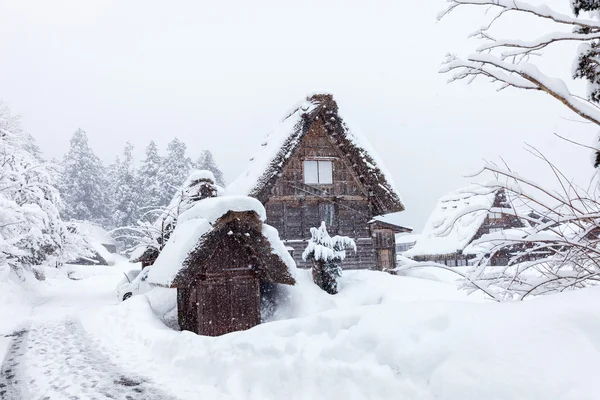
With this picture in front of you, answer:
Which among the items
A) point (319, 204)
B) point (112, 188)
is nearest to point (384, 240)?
point (319, 204)

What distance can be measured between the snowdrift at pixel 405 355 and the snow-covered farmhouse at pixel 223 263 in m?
3.15

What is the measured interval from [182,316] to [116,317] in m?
1.78

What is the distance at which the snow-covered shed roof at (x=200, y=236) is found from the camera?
1015 cm

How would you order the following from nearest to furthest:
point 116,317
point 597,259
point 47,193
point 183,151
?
1. point 597,259
2. point 116,317
3. point 47,193
4. point 183,151

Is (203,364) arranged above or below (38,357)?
above

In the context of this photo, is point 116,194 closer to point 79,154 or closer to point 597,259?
point 79,154

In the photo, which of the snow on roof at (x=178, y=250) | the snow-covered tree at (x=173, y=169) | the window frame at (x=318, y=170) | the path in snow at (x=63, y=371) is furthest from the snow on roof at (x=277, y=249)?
the snow-covered tree at (x=173, y=169)

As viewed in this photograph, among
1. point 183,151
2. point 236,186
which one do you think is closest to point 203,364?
point 236,186

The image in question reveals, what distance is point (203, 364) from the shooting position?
20.4 feet

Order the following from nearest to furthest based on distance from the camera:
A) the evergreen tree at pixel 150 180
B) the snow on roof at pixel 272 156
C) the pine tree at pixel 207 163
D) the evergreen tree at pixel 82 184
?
the snow on roof at pixel 272 156 → the evergreen tree at pixel 150 180 → the evergreen tree at pixel 82 184 → the pine tree at pixel 207 163

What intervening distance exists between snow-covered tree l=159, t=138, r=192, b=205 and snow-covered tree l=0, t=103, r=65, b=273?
2557 cm

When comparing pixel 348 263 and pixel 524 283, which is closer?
pixel 524 283

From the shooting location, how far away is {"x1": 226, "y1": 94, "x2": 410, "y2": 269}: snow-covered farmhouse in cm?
1727

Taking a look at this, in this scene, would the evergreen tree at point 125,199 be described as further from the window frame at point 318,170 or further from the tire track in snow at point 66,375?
the tire track in snow at point 66,375
